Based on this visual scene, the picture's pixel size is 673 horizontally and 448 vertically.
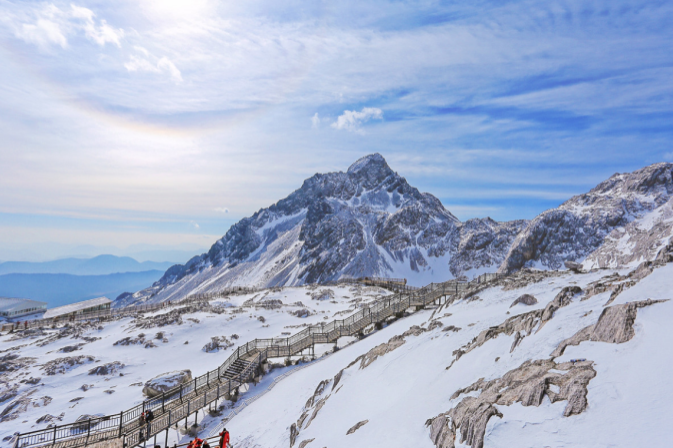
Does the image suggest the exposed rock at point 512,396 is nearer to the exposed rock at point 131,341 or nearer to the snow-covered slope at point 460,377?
the snow-covered slope at point 460,377

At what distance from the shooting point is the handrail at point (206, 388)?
2044cm

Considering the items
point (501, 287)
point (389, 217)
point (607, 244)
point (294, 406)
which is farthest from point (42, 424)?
point (389, 217)

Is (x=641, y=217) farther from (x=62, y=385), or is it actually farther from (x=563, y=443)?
(x=62, y=385)

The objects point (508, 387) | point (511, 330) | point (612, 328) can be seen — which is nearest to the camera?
point (508, 387)

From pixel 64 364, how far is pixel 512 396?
3674 centimetres

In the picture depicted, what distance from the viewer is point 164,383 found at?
26.0 metres

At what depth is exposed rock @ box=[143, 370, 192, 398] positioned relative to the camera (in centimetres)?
2556

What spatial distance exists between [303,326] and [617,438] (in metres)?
35.1

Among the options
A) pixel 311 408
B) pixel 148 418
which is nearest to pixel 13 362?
pixel 148 418

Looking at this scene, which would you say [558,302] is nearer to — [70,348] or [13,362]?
[70,348]

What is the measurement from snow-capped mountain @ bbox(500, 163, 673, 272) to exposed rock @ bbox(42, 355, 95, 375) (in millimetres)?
112797

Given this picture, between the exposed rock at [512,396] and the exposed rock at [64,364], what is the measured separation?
3342 centimetres

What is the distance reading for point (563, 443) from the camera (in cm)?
849

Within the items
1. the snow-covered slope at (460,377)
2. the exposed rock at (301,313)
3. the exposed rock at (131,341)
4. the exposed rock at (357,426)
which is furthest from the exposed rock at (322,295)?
the exposed rock at (357,426)
